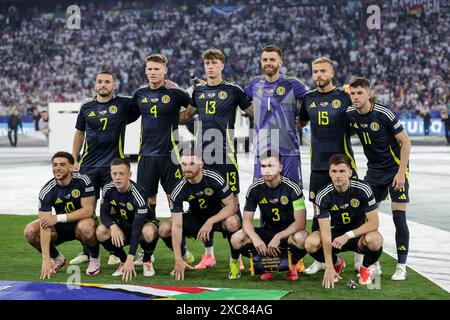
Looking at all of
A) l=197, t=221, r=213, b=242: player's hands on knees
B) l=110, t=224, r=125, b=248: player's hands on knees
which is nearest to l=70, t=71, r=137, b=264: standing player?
l=110, t=224, r=125, b=248: player's hands on knees

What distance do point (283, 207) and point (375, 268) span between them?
3.46ft

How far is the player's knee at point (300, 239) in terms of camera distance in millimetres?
6793

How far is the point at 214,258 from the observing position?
25.5 ft

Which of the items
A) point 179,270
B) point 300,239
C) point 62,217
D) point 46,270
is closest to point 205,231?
point 179,270

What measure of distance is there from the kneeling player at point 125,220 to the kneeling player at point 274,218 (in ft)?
2.87

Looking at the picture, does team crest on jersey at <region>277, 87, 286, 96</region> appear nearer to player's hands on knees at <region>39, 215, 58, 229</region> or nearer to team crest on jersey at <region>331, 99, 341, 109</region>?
team crest on jersey at <region>331, 99, 341, 109</region>

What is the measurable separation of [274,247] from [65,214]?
7.04 ft

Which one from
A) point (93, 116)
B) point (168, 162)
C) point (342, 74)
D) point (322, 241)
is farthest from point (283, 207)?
point (342, 74)

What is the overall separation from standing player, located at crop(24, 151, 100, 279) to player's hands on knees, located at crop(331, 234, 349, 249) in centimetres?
237

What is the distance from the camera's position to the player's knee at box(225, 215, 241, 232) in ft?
23.6

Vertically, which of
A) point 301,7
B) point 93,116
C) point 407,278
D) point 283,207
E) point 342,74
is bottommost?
point 407,278

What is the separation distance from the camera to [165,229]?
728 cm
